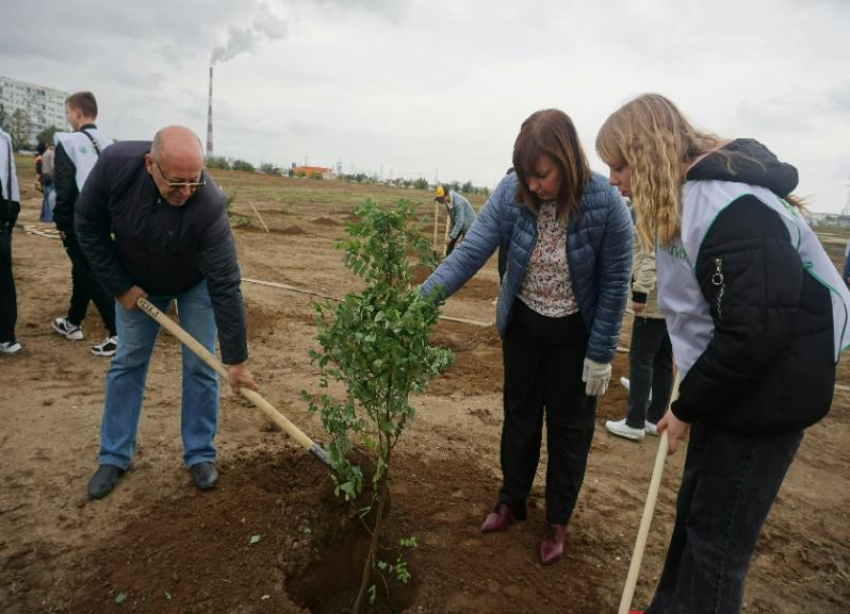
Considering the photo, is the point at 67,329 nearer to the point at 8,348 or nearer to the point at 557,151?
the point at 8,348

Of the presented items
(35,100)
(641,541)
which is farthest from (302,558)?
(35,100)

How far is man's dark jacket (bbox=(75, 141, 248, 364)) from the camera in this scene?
2.73 meters

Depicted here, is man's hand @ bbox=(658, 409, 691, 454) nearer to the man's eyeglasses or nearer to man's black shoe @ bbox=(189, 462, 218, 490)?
the man's eyeglasses

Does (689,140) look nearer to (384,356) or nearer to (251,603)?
(384,356)

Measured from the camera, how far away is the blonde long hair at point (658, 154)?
1.75 meters

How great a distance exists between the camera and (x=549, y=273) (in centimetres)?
253

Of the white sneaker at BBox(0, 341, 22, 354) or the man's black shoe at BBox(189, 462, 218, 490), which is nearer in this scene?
the man's black shoe at BBox(189, 462, 218, 490)

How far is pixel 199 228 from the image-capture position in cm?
275

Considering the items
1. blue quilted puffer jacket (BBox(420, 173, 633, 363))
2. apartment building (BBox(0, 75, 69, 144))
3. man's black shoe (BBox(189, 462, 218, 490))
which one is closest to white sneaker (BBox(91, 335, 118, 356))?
man's black shoe (BBox(189, 462, 218, 490))

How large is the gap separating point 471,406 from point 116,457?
275 centimetres

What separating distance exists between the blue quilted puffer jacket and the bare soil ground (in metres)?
1.23

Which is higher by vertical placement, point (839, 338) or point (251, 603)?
point (839, 338)

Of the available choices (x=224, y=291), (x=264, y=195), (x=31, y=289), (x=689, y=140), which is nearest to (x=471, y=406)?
(x=224, y=291)

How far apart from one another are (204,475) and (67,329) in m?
3.30
